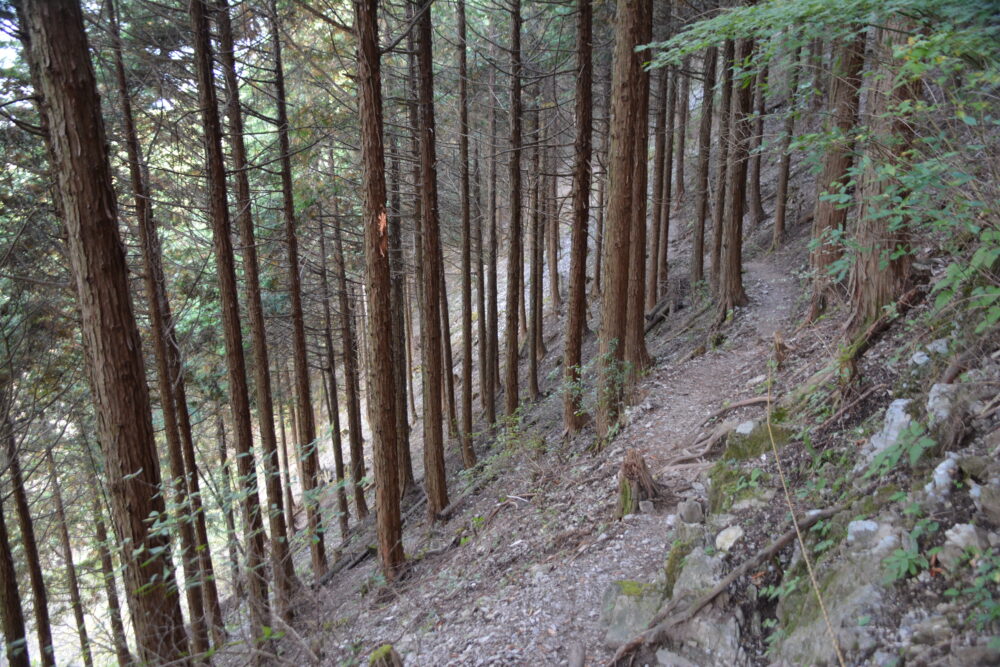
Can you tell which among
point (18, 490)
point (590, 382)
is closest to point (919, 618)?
point (590, 382)

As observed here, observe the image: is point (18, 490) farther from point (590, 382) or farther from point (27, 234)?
point (590, 382)

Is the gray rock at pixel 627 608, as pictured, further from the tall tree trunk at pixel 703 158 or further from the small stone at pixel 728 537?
the tall tree trunk at pixel 703 158

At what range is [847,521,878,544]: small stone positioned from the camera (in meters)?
3.57

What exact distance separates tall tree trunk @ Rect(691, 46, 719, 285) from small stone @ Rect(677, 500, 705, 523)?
10.6m

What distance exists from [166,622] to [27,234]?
8.16m

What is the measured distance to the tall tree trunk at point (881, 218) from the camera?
4.53m

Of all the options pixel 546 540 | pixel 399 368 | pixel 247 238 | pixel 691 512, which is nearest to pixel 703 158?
pixel 399 368

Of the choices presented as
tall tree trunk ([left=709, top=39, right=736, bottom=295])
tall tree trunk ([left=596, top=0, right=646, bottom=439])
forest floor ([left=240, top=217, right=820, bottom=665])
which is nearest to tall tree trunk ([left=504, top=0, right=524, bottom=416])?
forest floor ([left=240, top=217, right=820, bottom=665])

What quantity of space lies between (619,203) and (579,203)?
7.20 ft

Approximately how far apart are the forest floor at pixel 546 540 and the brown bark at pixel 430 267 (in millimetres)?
997

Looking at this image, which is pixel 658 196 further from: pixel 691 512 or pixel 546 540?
pixel 691 512

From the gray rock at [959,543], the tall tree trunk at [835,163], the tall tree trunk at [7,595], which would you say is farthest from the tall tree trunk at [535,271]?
the gray rock at [959,543]

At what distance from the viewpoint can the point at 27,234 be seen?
363 inches

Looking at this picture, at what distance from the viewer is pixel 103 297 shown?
4.18 meters
